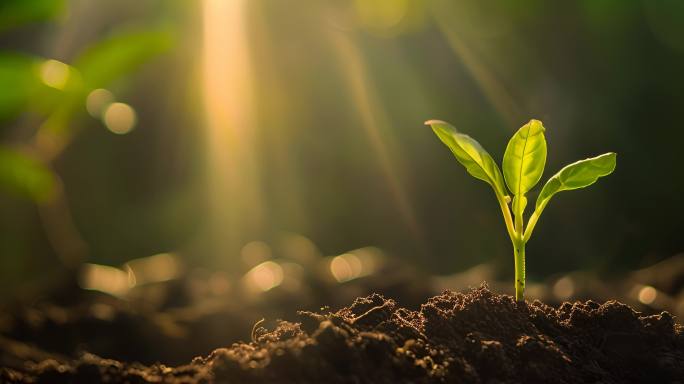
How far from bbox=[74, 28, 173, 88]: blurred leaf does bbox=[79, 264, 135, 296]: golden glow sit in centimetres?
104

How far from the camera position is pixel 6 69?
5.69 ft

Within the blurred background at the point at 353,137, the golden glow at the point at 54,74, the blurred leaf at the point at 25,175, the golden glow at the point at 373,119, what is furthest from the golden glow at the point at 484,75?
the blurred leaf at the point at 25,175

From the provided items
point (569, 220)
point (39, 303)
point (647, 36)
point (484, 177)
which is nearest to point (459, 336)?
point (484, 177)

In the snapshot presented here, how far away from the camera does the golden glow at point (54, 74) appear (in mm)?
1880

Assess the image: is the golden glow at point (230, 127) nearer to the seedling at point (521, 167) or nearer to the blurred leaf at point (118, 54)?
the blurred leaf at point (118, 54)

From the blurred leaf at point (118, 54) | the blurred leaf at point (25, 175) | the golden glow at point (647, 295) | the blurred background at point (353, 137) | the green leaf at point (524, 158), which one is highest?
the blurred background at point (353, 137)

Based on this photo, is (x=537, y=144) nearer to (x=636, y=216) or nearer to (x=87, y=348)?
(x=87, y=348)

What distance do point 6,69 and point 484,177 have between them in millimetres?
1274

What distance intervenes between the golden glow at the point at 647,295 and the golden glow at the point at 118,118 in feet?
7.55

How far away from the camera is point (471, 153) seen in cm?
119

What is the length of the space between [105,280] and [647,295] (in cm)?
256

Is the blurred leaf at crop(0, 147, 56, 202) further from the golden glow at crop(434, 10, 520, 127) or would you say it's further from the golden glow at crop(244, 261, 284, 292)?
the golden glow at crop(434, 10, 520, 127)

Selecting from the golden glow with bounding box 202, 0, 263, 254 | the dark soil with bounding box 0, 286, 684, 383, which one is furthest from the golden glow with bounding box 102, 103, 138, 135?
the golden glow with bounding box 202, 0, 263, 254

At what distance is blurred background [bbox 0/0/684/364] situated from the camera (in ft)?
16.0
